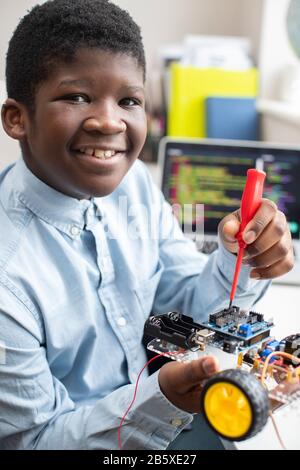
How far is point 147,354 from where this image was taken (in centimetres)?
72

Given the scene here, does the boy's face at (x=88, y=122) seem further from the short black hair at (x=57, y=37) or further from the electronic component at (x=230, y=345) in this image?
the electronic component at (x=230, y=345)

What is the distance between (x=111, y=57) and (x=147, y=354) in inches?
15.1

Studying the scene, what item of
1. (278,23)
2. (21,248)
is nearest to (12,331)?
(21,248)

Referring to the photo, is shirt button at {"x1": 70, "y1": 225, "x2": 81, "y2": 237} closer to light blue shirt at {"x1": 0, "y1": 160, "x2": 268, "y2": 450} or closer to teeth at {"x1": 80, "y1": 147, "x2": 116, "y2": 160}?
light blue shirt at {"x1": 0, "y1": 160, "x2": 268, "y2": 450}

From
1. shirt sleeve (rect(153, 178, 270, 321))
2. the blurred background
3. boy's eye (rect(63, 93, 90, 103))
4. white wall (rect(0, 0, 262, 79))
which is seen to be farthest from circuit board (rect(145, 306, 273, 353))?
white wall (rect(0, 0, 262, 79))

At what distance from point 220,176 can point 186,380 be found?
816 mm

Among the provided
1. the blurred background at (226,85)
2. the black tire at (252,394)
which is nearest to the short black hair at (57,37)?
the black tire at (252,394)

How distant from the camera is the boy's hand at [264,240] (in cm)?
53

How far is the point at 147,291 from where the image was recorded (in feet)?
2.50

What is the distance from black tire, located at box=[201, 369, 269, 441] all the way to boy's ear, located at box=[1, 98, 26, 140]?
356 millimetres

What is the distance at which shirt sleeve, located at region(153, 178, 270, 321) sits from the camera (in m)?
0.66

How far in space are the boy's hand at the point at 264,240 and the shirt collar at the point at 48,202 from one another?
186 mm

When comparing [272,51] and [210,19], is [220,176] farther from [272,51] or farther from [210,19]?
[210,19]
